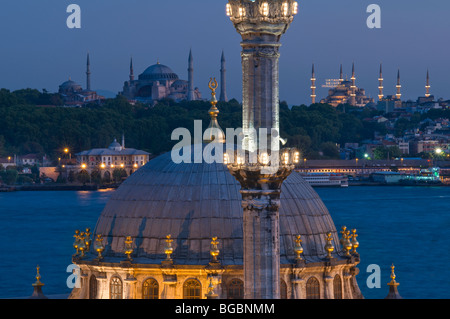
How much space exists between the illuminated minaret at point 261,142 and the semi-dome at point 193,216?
2131 millimetres

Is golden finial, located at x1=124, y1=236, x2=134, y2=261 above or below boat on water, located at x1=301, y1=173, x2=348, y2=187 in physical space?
above

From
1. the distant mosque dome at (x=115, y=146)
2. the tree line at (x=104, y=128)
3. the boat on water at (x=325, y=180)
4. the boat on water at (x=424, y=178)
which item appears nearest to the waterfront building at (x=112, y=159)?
the distant mosque dome at (x=115, y=146)

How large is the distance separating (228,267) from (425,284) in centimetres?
4072

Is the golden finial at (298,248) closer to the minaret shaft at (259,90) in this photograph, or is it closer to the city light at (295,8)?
the minaret shaft at (259,90)

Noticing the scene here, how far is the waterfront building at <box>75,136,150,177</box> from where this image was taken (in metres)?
165

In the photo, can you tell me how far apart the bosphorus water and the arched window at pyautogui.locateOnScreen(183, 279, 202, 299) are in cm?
2627

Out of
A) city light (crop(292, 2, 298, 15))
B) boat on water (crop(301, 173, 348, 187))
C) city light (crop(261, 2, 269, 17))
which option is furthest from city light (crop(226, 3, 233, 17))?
boat on water (crop(301, 173, 348, 187))

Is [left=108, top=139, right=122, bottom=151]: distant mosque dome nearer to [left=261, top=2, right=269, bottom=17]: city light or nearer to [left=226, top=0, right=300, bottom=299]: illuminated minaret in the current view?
[left=226, top=0, right=300, bottom=299]: illuminated minaret

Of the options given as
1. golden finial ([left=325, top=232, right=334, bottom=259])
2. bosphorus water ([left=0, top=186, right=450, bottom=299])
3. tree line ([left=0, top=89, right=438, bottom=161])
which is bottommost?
bosphorus water ([left=0, top=186, right=450, bottom=299])

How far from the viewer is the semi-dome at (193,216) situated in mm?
22031

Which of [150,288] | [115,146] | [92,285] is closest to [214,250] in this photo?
[150,288]

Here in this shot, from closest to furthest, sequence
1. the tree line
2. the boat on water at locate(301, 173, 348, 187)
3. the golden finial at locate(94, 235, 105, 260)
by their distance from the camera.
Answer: the golden finial at locate(94, 235, 105, 260) → the boat on water at locate(301, 173, 348, 187) → the tree line

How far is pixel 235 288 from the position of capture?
71.3ft
